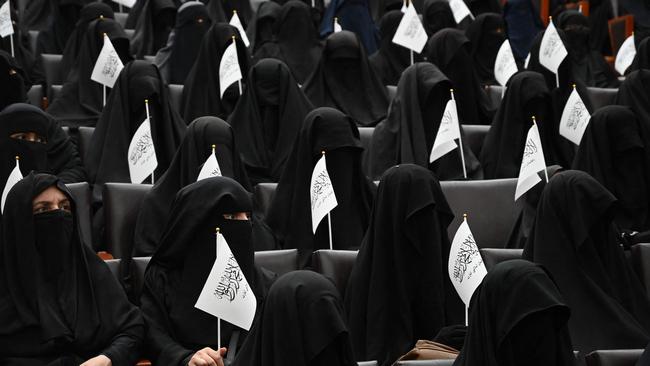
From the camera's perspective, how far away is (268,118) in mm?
7371

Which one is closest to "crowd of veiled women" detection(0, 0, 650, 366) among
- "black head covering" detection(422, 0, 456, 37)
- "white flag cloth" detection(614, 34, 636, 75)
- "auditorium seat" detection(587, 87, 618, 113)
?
"white flag cloth" detection(614, 34, 636, 75)

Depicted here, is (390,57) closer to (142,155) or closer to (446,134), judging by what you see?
(446,134)

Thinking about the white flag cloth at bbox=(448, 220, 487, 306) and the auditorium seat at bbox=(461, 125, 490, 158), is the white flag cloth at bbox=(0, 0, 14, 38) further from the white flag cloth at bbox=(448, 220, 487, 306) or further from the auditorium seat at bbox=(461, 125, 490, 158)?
the white flag cloth at bbox=(448, 220, 487, 306)

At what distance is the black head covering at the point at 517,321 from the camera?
152 inches

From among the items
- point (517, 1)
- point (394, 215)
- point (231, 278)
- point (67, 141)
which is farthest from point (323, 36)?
point (231, 278)

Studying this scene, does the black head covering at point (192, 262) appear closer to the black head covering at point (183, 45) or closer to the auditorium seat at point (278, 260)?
the auditorium seat at point (278, 260)

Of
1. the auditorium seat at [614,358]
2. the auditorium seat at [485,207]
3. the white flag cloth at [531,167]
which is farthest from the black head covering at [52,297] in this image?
the white flag cloth at [531,167]

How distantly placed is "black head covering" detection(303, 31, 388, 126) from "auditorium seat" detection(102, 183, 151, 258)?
262 centimetres

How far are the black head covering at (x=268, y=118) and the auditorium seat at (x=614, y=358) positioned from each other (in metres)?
3.04

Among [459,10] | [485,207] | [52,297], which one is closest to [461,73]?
[459,10]

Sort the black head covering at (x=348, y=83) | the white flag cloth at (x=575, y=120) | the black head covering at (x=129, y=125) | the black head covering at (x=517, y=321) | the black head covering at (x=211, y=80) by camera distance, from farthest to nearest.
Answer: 1. the black head covering at (x=348, y=83)
2. the black head covering at (x=211, y=80)
3. the white flag cloth at (x=575, y=120)
4. the black head covering at (x=129, y=125)
5. the black head covering at (x=517, y=321)

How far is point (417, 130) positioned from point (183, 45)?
8.23ft

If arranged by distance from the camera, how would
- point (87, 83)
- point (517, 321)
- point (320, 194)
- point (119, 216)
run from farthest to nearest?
point (87, 83) → point (119, 216) → point (320, 194) → point (517, 321)

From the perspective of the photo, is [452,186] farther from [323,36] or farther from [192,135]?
[323,36]
